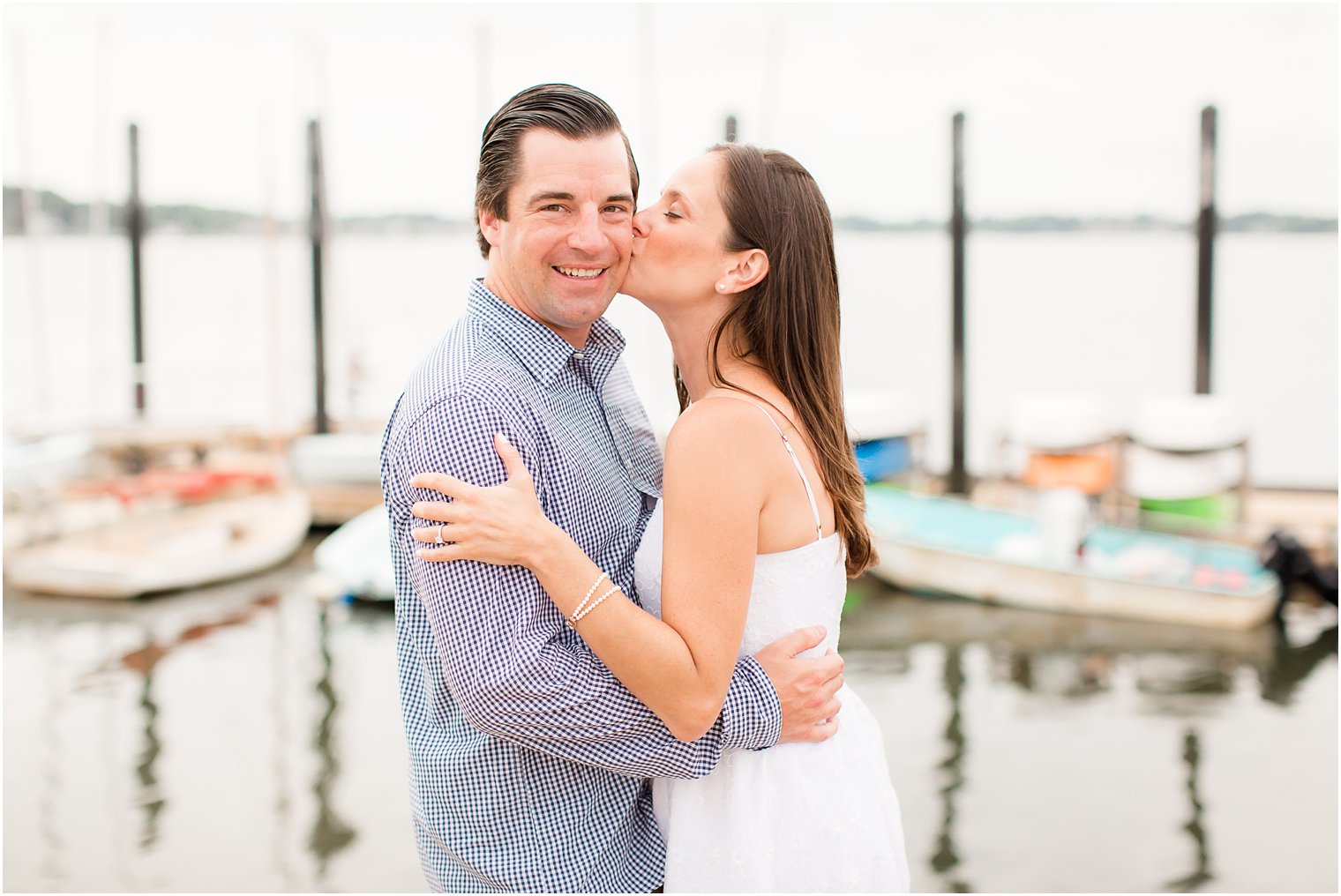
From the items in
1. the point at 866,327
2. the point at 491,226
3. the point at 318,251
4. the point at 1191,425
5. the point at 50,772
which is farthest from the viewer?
the point at 866,327

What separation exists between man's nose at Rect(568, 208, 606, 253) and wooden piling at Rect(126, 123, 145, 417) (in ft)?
34.2

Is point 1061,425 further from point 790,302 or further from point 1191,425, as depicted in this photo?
point 790,302

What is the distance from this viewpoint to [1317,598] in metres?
7.59

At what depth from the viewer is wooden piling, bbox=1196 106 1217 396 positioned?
8.84 m

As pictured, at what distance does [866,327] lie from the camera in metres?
27.6

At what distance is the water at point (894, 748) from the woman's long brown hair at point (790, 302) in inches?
122

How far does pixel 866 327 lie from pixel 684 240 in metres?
26.5

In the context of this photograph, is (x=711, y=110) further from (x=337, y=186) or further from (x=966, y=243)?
(x=337, y=186)

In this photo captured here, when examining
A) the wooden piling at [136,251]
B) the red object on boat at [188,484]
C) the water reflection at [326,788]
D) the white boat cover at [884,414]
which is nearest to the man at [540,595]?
the water reflection at [326,788]

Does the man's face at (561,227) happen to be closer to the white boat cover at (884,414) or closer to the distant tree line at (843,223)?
the white boat cover at (884,414)

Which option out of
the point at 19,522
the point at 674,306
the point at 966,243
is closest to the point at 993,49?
the point at 966,243

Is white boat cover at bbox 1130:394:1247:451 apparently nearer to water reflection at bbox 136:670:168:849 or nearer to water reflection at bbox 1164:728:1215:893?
water reflection at bbox 1164:728:1215:893

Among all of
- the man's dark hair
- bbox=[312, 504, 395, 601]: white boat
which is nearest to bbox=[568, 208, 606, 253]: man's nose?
the man's dark hair

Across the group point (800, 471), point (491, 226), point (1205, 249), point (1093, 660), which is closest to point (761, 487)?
point (800, 471)
